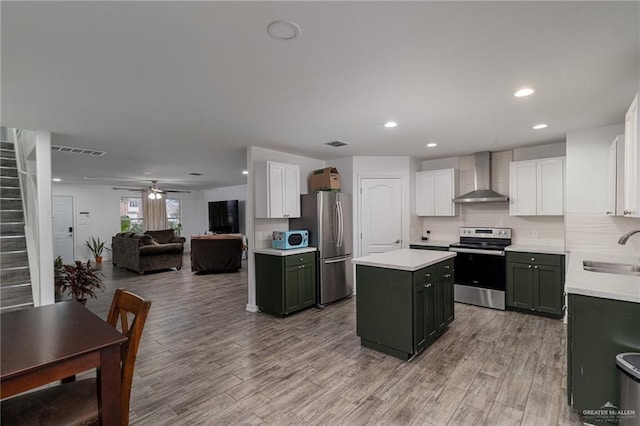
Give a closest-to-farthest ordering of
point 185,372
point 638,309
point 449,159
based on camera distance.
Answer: point 638,309
point 185,372
point 449,159

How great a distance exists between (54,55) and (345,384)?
3078mm

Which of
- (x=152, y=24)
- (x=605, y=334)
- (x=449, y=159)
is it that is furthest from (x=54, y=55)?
(x=449, y=159)

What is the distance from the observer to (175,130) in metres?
3.48

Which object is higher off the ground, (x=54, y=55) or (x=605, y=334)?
(x=54, y=55)

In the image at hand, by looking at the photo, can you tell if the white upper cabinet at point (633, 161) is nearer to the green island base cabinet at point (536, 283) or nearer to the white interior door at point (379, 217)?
the green island base cabinet at point (536, 283)

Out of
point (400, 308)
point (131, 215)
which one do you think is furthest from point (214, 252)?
point (400, 308)

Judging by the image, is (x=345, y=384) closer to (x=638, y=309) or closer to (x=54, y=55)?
(x=638, y=309)

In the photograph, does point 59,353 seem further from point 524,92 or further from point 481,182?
point 481,182

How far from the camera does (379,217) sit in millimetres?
5168

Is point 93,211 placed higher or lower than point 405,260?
higher

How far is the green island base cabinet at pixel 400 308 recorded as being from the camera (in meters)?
2.82

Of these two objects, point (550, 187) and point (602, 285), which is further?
point (550, 187)

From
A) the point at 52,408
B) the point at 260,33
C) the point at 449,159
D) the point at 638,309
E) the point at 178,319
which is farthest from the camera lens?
the point at 449,159

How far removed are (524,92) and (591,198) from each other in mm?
2153
